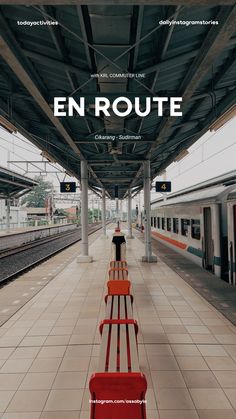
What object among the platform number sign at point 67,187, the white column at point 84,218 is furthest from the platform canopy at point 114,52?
the platform number sign at point 67,187

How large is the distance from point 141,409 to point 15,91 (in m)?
6.41

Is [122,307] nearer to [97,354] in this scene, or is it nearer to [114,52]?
[97,354]

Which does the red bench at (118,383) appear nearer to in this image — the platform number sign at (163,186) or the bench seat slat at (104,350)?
the bench seat slat at (104,350)

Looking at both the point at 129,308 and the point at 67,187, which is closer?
the point at 129,308

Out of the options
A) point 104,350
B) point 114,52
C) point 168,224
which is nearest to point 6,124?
point 114,52

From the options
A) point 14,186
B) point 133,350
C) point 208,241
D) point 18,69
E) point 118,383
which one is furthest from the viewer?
point 14,186

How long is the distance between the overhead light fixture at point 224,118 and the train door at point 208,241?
301 cm

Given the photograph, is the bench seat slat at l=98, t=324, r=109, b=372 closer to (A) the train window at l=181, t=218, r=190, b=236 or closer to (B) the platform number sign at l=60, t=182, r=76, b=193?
(A) the train window at l=181, t=218, r=190, b=236

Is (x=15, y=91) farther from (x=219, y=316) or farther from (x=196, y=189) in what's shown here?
(x=196, y=189)

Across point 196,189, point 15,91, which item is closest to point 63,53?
point 15,91

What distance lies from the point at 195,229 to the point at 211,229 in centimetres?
178

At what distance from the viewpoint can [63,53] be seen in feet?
16.0

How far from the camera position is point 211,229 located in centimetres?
948

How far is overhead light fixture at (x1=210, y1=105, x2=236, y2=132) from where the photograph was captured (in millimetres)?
6252
